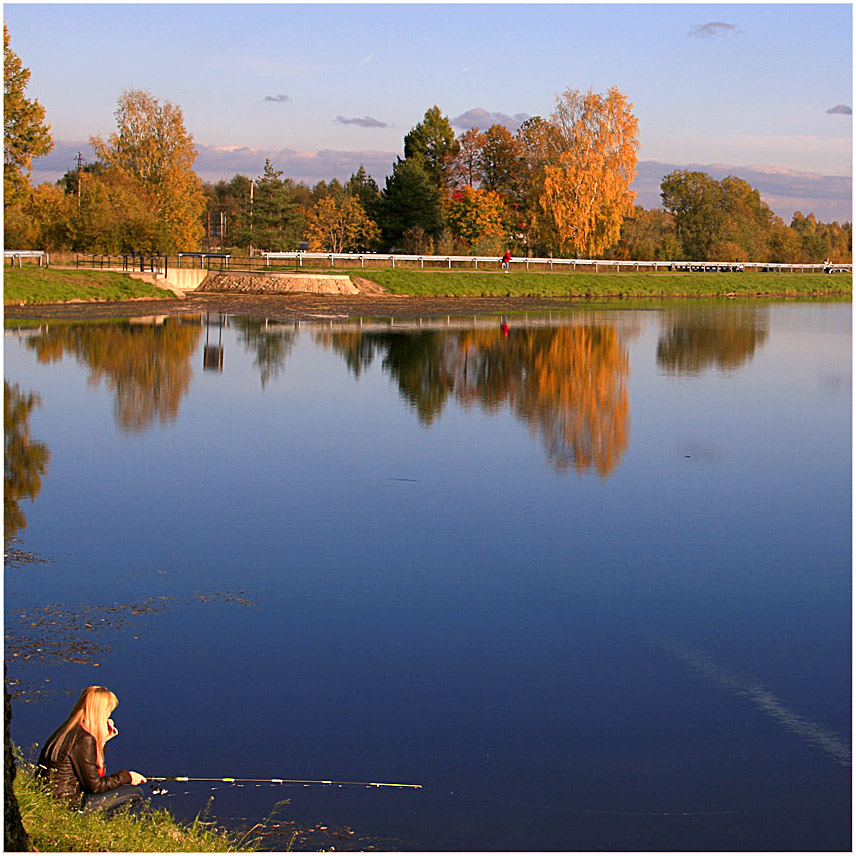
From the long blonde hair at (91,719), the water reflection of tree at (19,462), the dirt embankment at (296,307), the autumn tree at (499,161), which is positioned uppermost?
the autumn tree at (499,161)

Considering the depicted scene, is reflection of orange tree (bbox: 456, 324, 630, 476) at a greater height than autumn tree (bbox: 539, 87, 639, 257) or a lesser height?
lesser

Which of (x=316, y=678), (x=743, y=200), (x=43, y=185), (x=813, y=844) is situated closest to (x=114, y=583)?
(x=316, y=678)

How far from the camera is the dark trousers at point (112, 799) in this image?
583 cm

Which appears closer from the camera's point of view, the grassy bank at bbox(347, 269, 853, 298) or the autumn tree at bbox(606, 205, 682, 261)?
the grassy bank at bbox(347, 269, 853, 298)

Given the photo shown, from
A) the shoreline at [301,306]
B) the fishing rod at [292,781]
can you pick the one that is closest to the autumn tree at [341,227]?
the shoreline at [301,306]

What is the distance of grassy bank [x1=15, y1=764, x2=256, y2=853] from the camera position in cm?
526

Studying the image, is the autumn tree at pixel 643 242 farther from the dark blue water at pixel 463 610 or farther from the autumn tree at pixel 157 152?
the dark blue water at pixel 463 610

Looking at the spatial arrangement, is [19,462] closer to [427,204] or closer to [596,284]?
[596,284]

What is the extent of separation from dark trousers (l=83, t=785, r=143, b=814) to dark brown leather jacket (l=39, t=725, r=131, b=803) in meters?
0.03

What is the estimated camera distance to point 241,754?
6.84 metres

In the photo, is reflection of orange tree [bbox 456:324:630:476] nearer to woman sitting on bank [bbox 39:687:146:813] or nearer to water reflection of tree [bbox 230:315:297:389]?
water reflection of tree [bbox 230:315:297:389]

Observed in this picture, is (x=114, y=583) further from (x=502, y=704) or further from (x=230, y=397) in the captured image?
(x=230, y=397)

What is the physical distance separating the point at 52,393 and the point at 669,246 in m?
66.6

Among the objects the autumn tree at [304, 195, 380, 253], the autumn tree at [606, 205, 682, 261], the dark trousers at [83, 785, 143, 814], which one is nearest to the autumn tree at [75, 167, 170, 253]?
the autumn tree at [304, 195, 380, 253]
